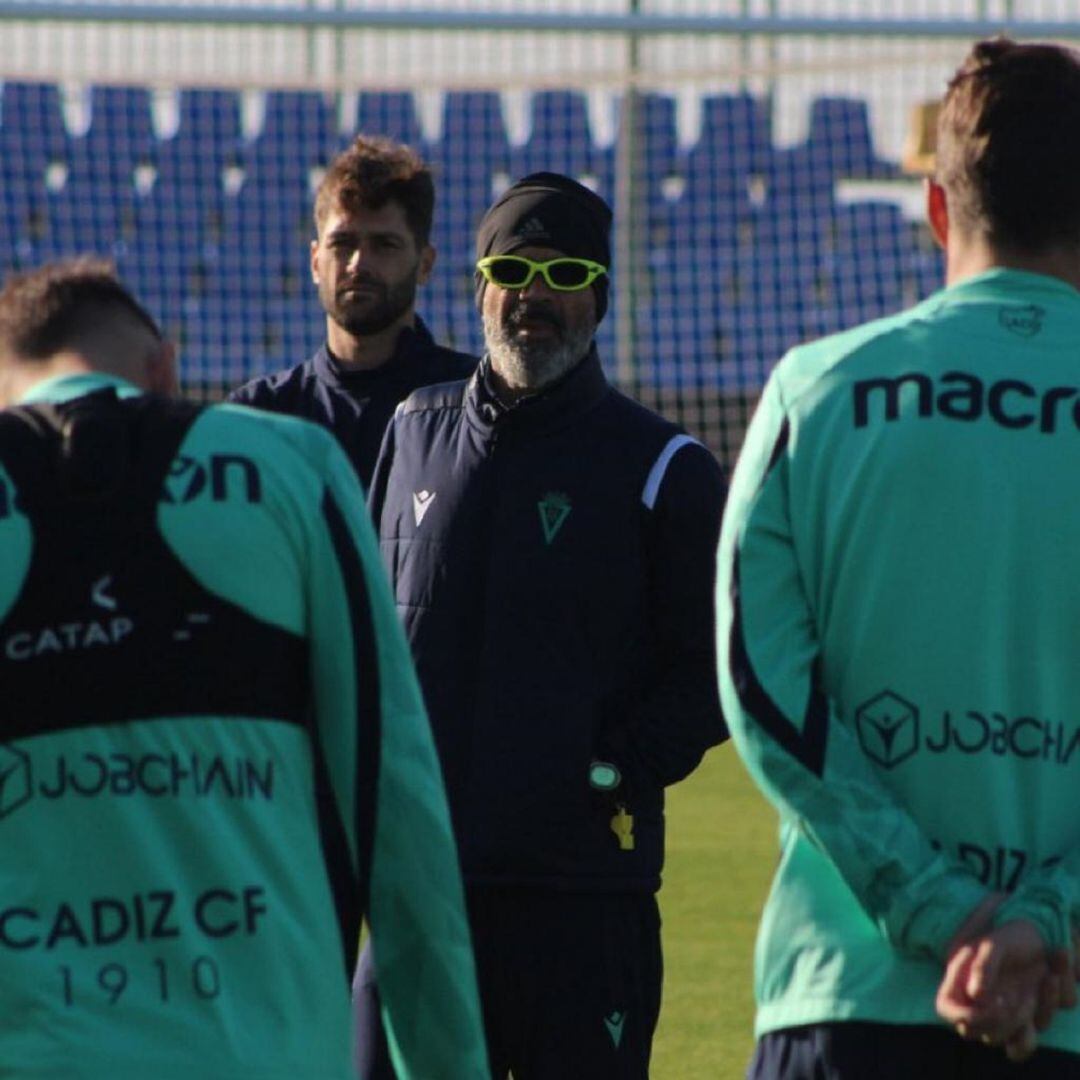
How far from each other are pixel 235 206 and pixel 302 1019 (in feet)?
62.9

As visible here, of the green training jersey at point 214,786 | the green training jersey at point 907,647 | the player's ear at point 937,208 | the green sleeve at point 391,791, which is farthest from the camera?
the player's ear at point 937,208

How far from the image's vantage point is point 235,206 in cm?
2159

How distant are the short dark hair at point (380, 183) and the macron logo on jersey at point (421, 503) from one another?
1118 mm

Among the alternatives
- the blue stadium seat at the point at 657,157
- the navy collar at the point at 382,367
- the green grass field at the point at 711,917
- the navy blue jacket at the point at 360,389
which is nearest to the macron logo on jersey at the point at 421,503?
the navy blue jacket at the point at 360,389

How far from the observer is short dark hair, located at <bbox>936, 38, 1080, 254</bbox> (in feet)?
10.1

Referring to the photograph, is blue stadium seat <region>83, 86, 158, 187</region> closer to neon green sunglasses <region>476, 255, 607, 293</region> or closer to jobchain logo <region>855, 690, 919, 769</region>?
neon green sunglasses <region>476, 255, 607, 293</region>

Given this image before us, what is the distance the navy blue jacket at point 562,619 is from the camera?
462 cm

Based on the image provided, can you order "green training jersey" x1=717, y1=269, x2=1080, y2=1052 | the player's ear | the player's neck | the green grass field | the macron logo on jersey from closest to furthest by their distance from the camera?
"green training jersey" x1=717, y1=269, x2=1080, y2=1052, the player's ear, the macron logo on jersey, the player's neck, the green grass field

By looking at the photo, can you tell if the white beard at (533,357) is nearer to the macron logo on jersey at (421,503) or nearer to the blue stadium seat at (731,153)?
the macron logo on jersey at (421,503)

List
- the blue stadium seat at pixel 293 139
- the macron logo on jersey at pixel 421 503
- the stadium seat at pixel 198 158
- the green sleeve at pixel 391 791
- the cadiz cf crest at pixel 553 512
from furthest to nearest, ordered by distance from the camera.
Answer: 1. the blue stadium seat at pixel 293 139
2. the stadium seat at pixel 198 158
3. the macron logo on jersey at pixel 421 503
4. the cadiz cf crest at pixel 553 512
5. the green sleeve at pixel 391 791

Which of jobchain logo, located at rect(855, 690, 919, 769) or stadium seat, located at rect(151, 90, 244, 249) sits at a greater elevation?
stadium seat, located at rect(151, 90, 244, 249)

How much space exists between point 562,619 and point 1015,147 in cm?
179

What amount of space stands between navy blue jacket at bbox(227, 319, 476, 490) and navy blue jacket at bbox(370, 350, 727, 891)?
0.70 m

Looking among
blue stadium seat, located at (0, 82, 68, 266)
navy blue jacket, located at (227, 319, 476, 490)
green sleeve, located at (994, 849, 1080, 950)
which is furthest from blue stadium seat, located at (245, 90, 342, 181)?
green sleeve, located at (994, 849, 1080, 950)
